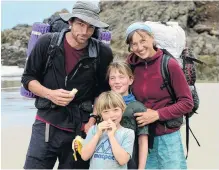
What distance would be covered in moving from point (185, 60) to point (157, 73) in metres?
0.52

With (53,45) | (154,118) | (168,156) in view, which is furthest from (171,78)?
(53,45)

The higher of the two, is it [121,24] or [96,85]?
[96,85]

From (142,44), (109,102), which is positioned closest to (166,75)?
(142,44)

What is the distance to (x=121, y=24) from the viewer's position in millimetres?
35375

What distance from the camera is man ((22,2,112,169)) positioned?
168 inches

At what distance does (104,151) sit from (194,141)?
5.08 meters

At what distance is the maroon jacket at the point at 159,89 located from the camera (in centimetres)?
408

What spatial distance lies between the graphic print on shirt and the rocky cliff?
72.6 ft

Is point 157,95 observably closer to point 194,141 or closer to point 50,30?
point 50,30

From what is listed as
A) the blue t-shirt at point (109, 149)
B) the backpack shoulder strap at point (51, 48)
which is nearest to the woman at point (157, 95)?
the blue t-shirt at point (109, 149)

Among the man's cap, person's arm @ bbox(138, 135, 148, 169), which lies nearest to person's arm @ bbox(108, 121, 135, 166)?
person's arm @ bbox(138, 135, 148, 169)

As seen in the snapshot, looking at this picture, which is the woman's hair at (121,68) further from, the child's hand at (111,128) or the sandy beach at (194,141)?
the sandy beach at (194,141)

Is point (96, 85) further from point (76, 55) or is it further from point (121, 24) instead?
point (121, 24)

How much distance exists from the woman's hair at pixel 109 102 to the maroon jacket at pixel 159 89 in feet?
1.06
